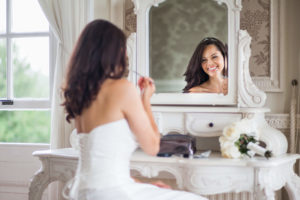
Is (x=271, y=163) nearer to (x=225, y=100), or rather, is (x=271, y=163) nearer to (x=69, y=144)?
(x=225, y=100)

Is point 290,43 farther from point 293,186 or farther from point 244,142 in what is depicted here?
point 293,186

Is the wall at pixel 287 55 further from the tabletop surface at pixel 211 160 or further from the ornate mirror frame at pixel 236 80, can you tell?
the tabletop surface at pixel 211 160

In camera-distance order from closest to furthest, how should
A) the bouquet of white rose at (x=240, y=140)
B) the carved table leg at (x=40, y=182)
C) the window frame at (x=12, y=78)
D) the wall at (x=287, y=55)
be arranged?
the bouquet of white rose at (x=240, y=140)
the carved table leg at (x=40, y=182)
the wall at (x=287, y=55)
the window frame at (x=12, y=78)

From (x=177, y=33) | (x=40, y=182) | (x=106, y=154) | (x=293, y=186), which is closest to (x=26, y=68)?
(x=40, y=182)

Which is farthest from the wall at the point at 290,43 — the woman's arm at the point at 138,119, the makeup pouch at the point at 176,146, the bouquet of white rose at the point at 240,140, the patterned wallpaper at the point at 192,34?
the woman's arm at the point at 138,119

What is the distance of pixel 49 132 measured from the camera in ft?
11.2

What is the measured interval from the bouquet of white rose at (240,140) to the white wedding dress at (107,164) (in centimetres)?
81

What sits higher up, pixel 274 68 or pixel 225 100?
pixel 274 68

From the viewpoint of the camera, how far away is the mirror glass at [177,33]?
2.66m

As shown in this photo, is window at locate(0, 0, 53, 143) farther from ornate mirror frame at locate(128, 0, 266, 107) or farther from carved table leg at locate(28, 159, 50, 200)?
ornate mirror frame at locate(128, 0, 266, 107)

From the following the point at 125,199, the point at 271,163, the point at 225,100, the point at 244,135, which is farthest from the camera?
the point at 225,100

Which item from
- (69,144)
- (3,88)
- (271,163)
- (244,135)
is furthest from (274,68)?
(3,88)

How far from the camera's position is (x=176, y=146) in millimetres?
2457

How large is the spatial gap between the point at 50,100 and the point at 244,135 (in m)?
1.62
